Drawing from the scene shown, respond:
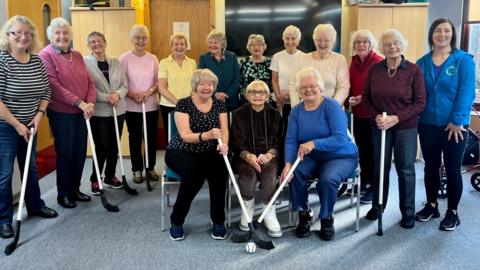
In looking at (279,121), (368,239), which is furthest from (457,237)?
(279,121)

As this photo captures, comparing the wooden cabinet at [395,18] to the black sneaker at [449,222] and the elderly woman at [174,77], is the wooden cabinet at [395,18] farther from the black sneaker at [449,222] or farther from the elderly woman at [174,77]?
the black sneaker at [449,222]

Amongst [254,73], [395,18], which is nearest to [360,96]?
[254,73]

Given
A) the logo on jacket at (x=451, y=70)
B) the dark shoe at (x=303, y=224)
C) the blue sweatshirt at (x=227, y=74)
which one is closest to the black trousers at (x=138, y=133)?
the blue sweatshirt at (x=227, y=74)

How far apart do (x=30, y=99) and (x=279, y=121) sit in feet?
5.61

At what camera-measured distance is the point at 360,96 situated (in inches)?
145

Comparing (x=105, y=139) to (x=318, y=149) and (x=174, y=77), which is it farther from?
(x=318, y=149)

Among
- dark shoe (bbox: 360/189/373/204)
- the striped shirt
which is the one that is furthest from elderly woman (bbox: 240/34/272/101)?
the striped shirt

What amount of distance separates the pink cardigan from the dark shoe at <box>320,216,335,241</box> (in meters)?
1.99

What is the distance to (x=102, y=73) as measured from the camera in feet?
12.6

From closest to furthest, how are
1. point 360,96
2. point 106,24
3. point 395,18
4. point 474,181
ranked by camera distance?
point 360,96
point 474,181
point 395,18
point 106,24

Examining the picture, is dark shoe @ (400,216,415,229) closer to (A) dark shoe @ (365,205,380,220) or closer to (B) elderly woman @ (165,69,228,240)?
(A) dark shoe @ (365,205,380,220)

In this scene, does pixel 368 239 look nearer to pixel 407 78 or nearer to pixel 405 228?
pixel 405 228

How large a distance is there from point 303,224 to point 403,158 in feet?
2.68

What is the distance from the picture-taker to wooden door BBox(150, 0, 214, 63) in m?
5.64
